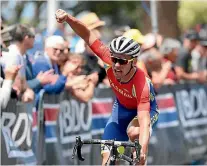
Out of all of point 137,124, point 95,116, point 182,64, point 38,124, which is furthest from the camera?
point 182,64

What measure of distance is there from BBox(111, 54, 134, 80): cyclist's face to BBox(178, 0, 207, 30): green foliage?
127 ft

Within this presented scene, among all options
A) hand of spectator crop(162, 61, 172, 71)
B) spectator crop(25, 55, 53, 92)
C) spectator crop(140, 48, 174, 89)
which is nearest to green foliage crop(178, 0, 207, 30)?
hand of spectator crop(162, 61, 172, 71)

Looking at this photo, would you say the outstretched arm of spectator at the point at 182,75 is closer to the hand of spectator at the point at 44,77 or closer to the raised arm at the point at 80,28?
the hand of spectator at the point at 44,77

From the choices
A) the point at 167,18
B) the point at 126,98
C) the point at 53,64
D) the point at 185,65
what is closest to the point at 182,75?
the point at 185,65

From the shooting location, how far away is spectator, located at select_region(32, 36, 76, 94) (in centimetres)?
1152

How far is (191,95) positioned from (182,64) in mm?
727

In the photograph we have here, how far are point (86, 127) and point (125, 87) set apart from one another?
3158mm

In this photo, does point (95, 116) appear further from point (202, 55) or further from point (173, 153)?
point (202, 55)

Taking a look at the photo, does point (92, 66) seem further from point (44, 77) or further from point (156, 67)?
point (44, 77)

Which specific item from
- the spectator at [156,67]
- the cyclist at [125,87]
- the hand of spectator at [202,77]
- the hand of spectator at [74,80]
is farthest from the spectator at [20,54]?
the hand of spectator at [202,77]

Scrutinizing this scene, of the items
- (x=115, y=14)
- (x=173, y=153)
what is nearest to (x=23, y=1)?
(x=173, y=153)

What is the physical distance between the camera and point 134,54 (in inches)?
362

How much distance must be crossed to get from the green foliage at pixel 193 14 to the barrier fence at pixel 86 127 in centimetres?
3195

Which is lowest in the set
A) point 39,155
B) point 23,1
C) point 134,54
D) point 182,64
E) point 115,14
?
point 39,155
